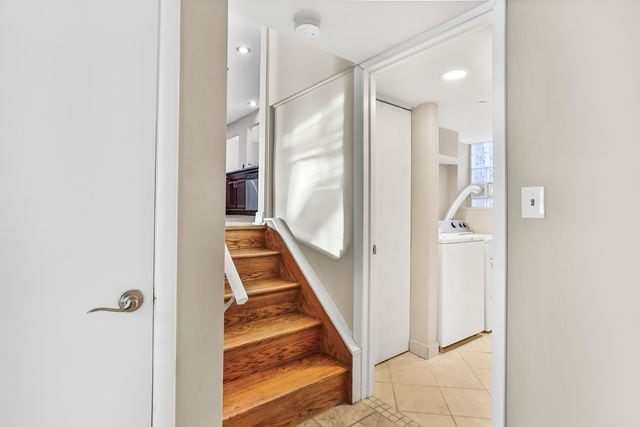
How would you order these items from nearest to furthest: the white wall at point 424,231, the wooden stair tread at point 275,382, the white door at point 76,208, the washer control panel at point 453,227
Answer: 1. the white door at point 76,208
2. the wooden stair tread at point 275,382
3. the white wall at point 424,231
4. the washer control panel at point 453,227

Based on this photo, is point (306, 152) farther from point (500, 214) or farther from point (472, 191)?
point (472, 191)

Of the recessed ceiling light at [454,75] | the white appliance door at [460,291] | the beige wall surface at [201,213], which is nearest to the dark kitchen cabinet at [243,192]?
the white appliance door at [460,291]

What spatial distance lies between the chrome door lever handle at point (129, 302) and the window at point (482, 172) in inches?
164

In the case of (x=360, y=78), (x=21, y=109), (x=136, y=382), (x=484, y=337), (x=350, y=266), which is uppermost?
(x=360, y=78)

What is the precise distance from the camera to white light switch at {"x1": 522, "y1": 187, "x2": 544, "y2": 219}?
1.14m

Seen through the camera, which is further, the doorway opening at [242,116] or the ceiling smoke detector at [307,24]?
the doorway opening at [242,116]

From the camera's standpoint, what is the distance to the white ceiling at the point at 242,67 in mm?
3051

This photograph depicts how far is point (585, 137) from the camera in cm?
105

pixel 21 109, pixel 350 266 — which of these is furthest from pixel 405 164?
pixel 21 109

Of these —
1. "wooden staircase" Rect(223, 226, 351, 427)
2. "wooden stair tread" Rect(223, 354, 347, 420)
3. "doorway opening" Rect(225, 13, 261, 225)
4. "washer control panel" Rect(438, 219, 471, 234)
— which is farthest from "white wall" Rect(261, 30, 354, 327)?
"washer control panel" Rect(438, 219, 471, 234)

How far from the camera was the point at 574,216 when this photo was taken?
3.51 ft

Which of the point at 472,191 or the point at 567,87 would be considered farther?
the point at 472,191

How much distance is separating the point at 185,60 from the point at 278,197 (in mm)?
1749

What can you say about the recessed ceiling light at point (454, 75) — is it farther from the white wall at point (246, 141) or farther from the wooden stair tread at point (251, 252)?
the white wall at point (246, 141)
